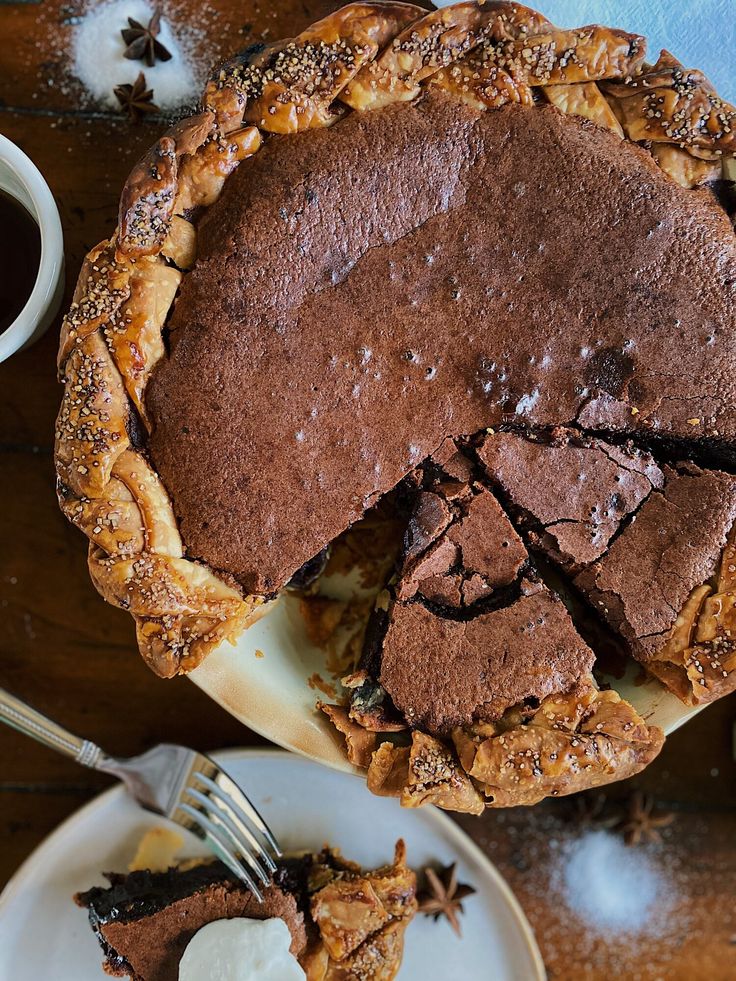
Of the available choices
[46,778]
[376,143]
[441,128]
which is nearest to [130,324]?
[376,143]

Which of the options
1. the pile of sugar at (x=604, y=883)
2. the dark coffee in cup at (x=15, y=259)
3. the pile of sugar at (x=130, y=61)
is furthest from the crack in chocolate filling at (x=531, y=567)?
the pile of sugar at (x=130, y=61)

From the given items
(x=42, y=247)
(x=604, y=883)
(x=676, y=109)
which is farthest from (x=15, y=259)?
(x=604, y=883)

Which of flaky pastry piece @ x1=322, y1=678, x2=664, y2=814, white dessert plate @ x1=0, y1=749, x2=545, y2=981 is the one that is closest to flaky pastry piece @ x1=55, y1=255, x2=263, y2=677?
flaky pastry piece @ x1=322, y1=678, x2=664, y2=814

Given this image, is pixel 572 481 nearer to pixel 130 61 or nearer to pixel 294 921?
pixel 294 921

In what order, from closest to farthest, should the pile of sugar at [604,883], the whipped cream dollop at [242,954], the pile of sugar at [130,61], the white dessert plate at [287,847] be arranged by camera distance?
the whipped cream dollop at [242,954] < the pile of sugar at [130,61] < the white dessert plate at [287,847] < the pile of sugar at [604,883]

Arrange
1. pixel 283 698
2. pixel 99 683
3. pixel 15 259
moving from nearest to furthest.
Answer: pixel 283 698 → pixel 15 259 → pixel 99 683

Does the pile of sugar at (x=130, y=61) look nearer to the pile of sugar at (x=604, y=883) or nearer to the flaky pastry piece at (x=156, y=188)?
the flaky pastry piece at (x=156, y=188)

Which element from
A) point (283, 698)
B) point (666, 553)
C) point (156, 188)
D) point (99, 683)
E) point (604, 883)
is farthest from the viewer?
point (604, 883)
